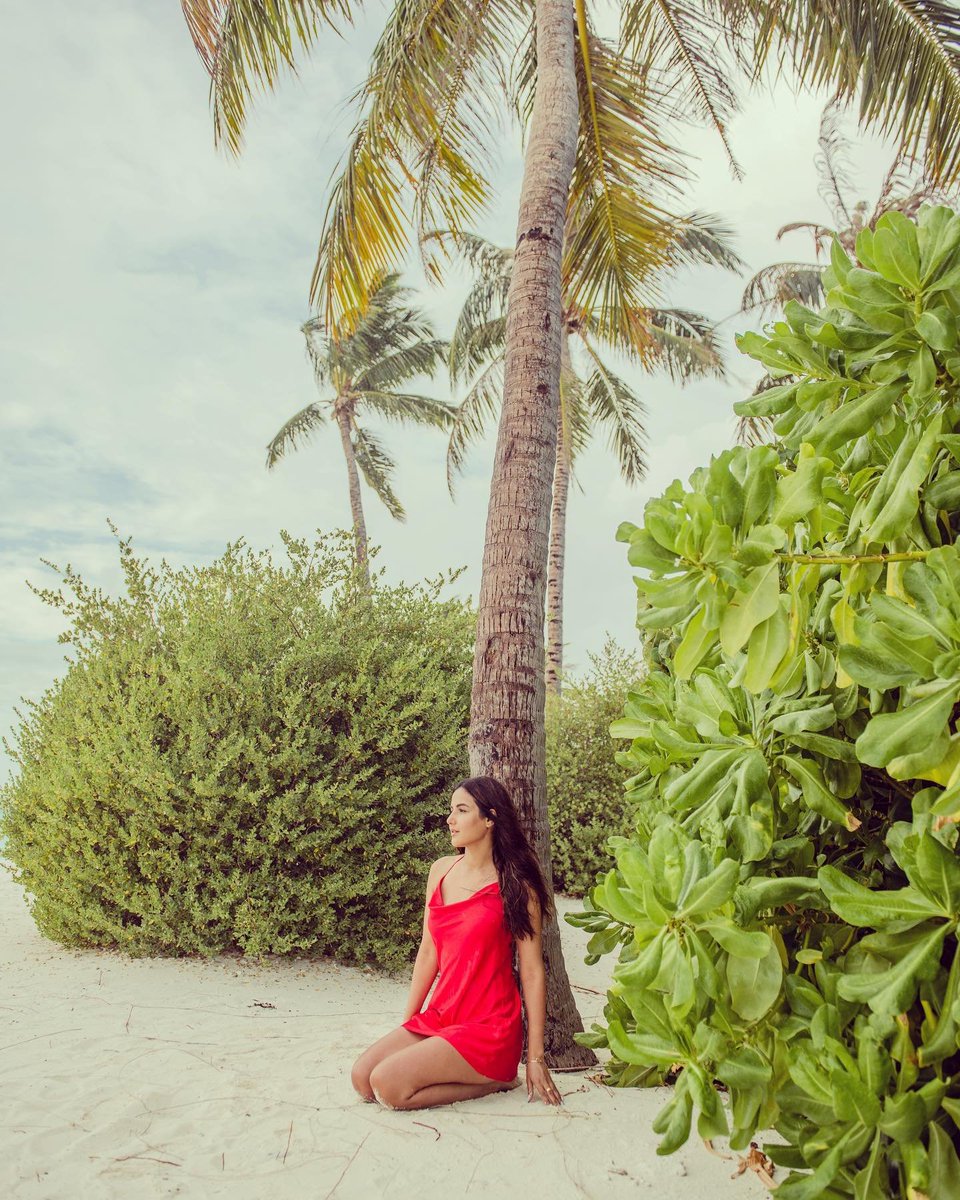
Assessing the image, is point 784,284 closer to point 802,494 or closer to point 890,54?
point 890,54

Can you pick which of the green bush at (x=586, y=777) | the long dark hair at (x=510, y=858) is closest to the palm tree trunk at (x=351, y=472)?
the green bush at (x=586, y=777)

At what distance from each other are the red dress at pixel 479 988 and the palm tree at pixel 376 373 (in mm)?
19435

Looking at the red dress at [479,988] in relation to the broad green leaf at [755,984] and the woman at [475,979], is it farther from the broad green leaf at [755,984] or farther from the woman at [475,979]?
the broad green leaf at [755,984]

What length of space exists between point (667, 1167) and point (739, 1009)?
177cm

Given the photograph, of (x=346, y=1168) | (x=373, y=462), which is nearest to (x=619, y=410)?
(x=373, y=462)

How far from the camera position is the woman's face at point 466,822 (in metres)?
3.74

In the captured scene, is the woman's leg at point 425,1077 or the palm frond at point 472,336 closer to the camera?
the woman's leg at point 425,1077

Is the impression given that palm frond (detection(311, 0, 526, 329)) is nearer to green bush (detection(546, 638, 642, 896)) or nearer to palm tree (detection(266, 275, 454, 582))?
green bush (detection(546, 638, 642, 896))

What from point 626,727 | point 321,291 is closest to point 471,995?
point 626,727

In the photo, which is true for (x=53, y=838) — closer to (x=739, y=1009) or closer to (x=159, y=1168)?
(x=159, y=1168)

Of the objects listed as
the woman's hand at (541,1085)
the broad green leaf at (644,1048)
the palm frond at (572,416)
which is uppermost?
the palm frond at (572,416)

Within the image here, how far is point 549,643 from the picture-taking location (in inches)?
Result: 650

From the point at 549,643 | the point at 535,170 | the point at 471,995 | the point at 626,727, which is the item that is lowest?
the point at 471,995

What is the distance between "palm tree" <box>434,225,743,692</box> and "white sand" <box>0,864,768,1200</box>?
11.9 m
